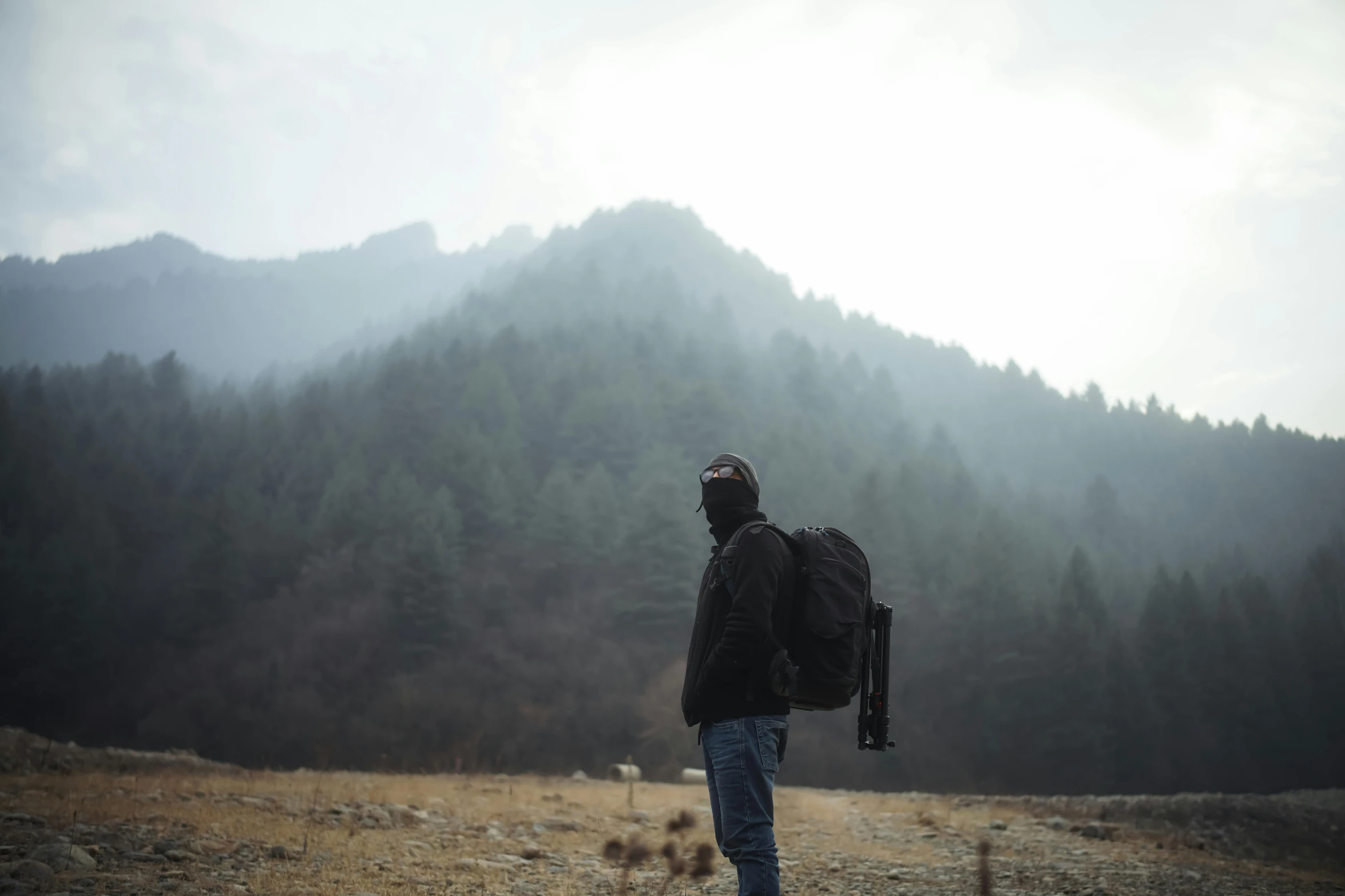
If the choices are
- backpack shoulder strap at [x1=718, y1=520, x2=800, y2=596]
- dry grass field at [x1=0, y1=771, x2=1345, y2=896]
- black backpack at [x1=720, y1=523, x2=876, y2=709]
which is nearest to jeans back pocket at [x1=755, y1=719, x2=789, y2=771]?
black backpack at [x1=720, y1=523, x2=876, y2=709]

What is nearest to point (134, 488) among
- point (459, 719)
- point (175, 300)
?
point (459, 719)

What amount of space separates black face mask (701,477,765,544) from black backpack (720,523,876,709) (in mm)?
214

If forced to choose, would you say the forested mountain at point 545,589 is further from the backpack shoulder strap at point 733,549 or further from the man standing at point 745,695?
the backpack shoulder strap at point 733,549

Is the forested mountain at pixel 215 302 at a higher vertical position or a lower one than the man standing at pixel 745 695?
higher

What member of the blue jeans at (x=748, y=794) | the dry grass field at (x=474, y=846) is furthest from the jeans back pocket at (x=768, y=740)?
the dry grass field at (x=474, y=846)

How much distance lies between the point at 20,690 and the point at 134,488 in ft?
54.1

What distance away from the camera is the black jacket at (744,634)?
3174mm

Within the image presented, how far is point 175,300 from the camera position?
4464 inches

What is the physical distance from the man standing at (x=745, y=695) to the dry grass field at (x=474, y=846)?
78 cm

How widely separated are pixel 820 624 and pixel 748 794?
75 cm

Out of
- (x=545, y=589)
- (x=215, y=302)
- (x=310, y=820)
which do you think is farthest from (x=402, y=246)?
(x=310, y=820)

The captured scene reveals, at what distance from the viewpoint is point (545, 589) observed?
149ft

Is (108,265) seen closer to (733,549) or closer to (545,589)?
(545,589)

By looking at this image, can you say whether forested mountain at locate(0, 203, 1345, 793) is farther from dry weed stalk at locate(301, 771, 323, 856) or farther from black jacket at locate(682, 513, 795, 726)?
black jacket at locate(682, 513, 795, 726)
